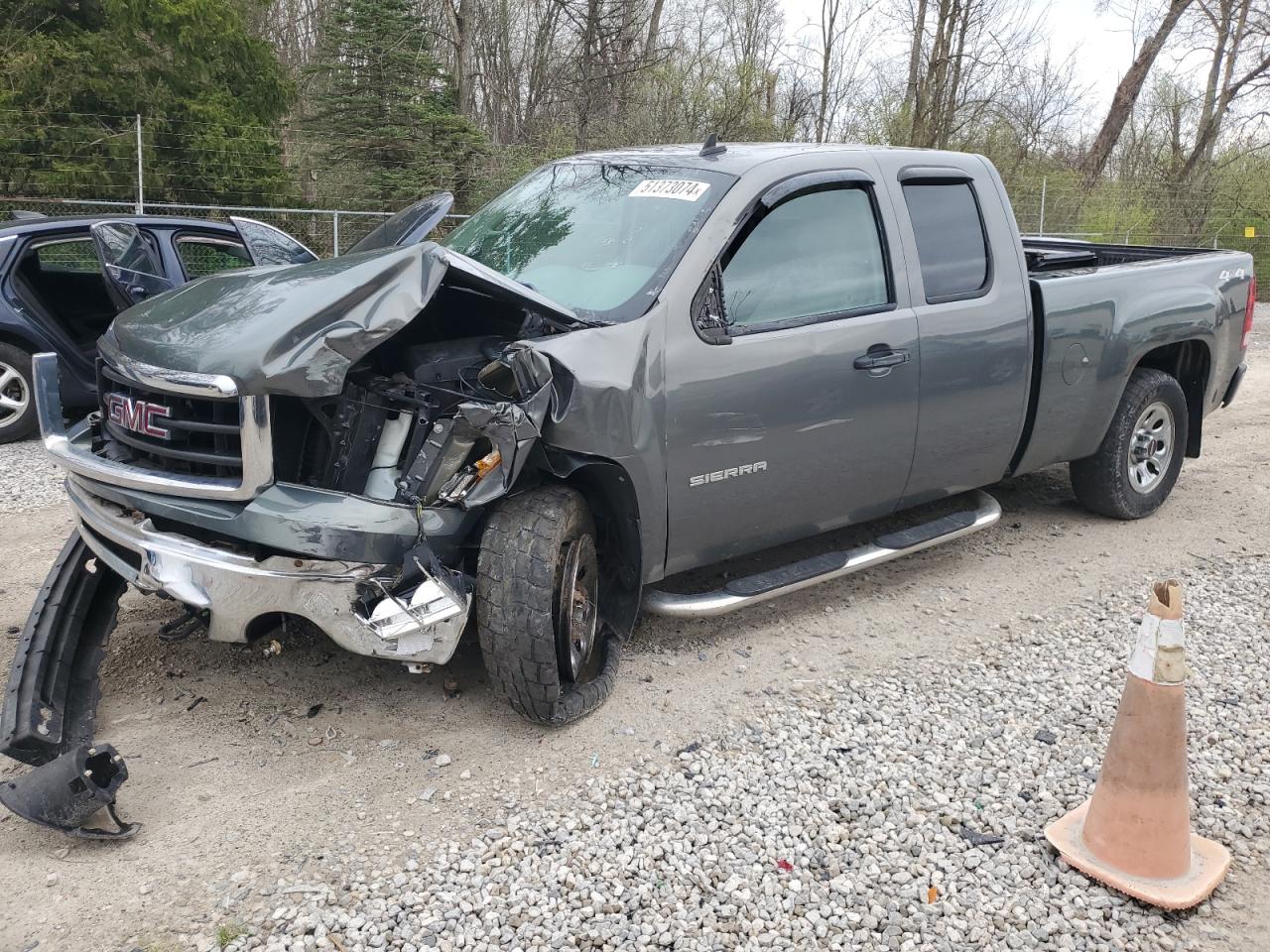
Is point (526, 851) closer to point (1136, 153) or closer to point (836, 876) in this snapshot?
point (836, 876)

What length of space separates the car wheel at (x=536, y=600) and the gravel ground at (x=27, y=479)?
4.04 m

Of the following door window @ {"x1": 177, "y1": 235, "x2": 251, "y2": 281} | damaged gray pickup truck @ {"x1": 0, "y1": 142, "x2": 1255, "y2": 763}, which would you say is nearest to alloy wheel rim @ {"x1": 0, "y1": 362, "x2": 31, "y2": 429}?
door window @ {"x1": 177, "y1": 235, "x2": 251, "y2": 281}

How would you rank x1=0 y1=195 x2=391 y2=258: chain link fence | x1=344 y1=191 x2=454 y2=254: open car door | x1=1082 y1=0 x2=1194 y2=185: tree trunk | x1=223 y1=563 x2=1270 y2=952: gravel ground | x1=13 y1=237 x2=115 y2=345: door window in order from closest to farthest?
x1=223 y1=563 x2=1270 y2=952: gravel ground < x1=344 y1=191 x2=454 y2=254: open car door < x1=13 y1=237 x2=115 y2=345: door window < x1=0 y1=195 x2=391 y2=258: chain link fence < x1=1082 y1=0 x2=1194 y2=185: tree trunk

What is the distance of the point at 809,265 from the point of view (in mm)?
4145

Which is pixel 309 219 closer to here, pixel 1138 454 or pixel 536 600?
pixel 1138 454

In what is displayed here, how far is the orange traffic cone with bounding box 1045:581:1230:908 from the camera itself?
2820 mm

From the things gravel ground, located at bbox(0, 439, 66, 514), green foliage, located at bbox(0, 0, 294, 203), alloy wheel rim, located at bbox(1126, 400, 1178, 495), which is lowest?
gravel ground, located at bbox(0, 439, 66, 514)

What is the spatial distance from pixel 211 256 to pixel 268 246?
5.69m

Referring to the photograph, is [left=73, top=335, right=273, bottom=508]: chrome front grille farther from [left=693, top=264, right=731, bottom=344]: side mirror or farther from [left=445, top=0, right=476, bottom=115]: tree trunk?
[left=445, top=0, right=476, bottom=115]: tree trunk

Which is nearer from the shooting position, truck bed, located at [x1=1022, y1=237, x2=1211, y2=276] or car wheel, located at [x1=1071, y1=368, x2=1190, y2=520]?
car wheel, located at [x1=1071, y1=368, x2=1190, y2=520]

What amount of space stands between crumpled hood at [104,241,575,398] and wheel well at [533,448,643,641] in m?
0.53

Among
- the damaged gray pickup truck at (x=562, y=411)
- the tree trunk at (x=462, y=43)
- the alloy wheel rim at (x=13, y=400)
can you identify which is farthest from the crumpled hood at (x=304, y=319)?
the tree trunk at (x=462, y=43)

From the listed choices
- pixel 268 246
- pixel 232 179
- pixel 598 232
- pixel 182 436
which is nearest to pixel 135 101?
pixel 232 179

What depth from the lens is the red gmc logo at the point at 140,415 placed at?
320 centimetres
